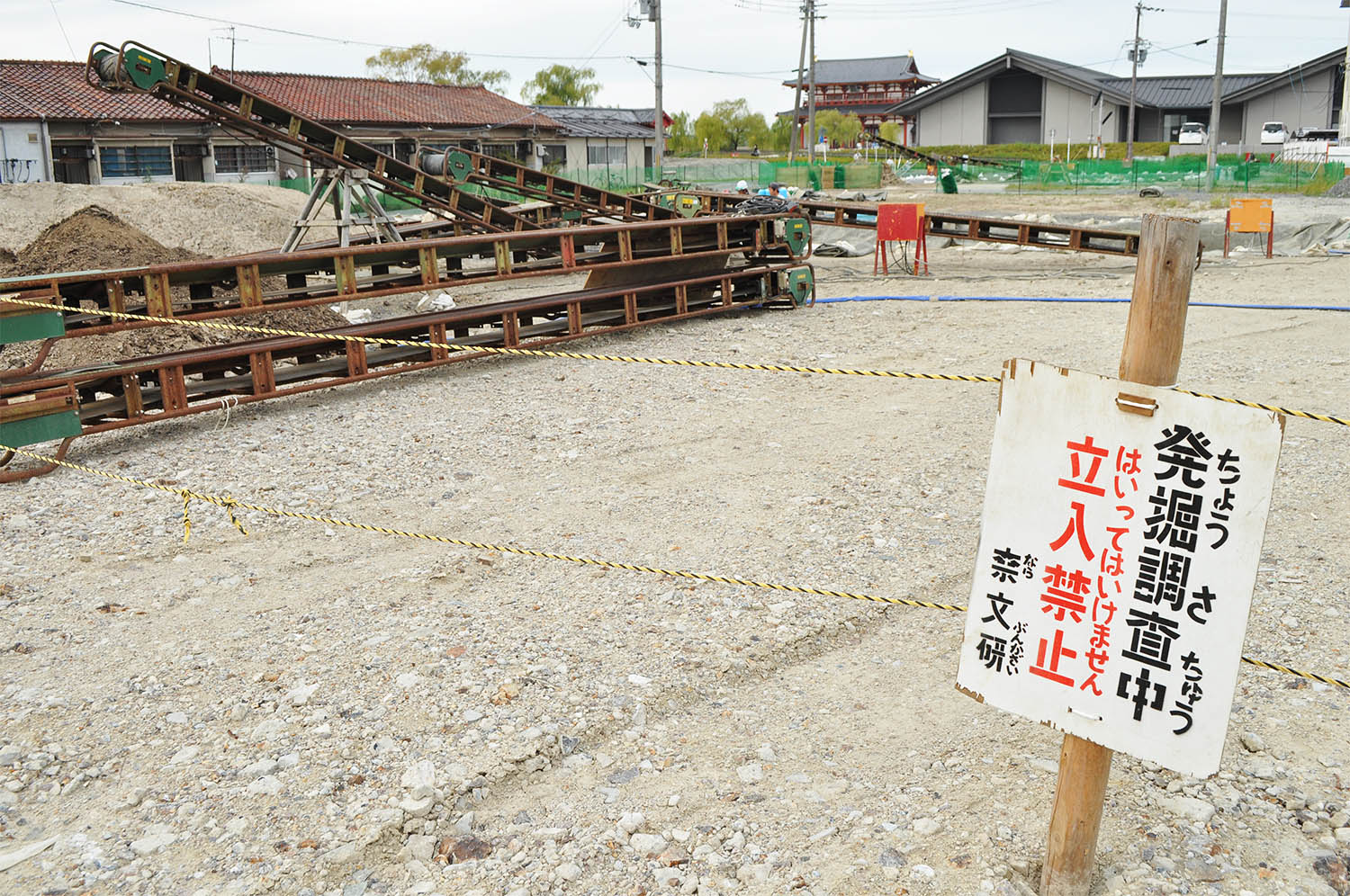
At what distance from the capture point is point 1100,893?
9.86ft

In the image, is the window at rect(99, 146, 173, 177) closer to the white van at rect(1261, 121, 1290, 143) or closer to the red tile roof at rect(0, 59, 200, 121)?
the red tile roof at rect(0, 59, 200, 121)

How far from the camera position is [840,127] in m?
72.9

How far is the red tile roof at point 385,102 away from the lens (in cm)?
3753

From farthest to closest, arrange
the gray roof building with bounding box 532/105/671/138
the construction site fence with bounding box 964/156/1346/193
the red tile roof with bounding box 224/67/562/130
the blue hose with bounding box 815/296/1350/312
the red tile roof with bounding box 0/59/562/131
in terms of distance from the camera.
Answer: the gray roof building with bounding box 532/105/671/138 → the red tile roof with bounding box 224/67/562/130 → the construction site fence with bounding box 964/156/1346/193 → the red tile roof with bounding box 0/59/562/131 → the blue hose with bounding box 815/296/1350/312

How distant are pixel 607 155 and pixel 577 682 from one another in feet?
152

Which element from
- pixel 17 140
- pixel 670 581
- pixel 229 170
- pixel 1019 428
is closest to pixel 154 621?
pixel 670 581

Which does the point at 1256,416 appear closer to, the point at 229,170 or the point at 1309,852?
the point at 1309,852

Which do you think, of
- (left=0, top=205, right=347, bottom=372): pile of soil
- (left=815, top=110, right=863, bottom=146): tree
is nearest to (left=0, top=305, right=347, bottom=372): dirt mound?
(left=0, top=205, right=347, bottom=372): pile of soil

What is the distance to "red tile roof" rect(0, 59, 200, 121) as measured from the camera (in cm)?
2866

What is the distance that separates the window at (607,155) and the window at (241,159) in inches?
639

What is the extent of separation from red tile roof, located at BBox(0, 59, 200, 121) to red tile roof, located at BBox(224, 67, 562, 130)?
481 cm

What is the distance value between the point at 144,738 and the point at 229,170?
33.1m

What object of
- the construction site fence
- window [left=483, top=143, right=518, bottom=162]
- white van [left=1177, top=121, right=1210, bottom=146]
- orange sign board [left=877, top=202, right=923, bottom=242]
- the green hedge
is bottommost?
orange sign board [left=877, top=202, right=923, bottom=242]

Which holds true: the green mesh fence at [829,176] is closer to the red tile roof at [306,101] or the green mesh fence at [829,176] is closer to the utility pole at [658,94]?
the utility pole at [658,94]
